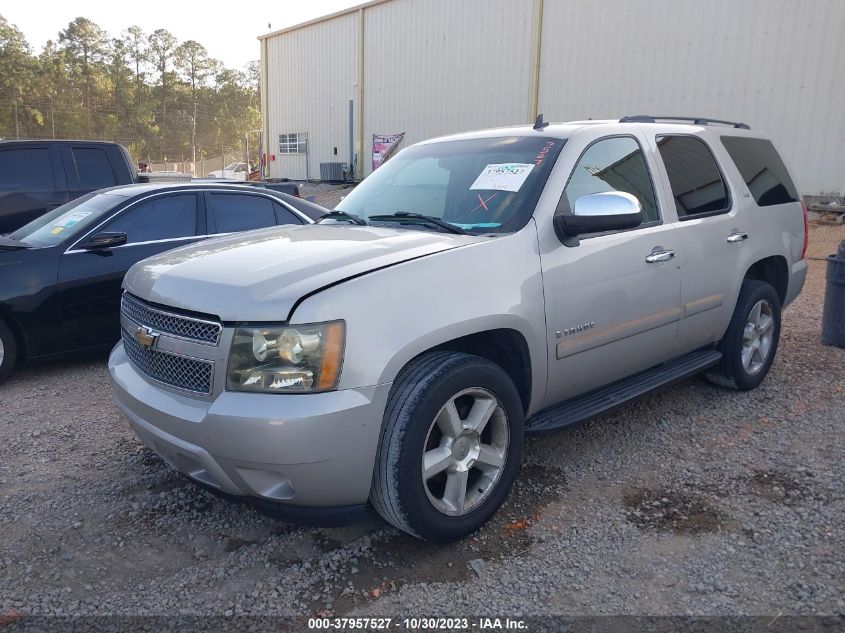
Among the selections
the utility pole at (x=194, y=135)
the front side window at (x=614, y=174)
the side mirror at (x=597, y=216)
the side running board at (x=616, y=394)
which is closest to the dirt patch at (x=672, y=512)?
the side running board at (x=616, y=394)

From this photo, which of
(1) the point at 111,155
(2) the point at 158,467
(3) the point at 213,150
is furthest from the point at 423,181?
(3) the point at 213,150

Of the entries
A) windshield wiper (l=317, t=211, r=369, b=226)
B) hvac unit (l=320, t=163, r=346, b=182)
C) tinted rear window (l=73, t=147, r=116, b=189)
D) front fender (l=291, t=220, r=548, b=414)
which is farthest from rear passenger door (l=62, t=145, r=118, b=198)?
hvac unit (l=320, t=163, r=346, b=182)

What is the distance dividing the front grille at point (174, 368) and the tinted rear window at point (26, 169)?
221 inches

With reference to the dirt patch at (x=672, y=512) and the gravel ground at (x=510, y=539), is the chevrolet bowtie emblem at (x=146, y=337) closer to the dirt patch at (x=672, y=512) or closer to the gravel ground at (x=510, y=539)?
the gravel ground at (x=510, y=539)

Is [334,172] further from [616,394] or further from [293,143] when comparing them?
[616,394]

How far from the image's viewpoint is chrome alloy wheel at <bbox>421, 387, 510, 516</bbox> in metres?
2.81

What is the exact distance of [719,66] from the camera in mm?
14188

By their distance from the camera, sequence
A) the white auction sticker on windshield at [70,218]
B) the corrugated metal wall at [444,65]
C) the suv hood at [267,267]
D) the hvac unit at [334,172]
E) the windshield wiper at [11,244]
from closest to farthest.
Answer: the suv hood at [267,267] → the windshield wiper at [11,244] → the white auction sticker on windshield at [70,218] → the corrugated metal wall at [444,65] → the hvac unit at [334,172]

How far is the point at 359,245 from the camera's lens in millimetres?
3025

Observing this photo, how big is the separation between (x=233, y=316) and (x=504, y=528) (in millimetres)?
1596

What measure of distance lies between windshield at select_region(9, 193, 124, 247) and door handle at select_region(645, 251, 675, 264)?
441 centimetres

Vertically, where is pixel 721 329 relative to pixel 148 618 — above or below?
above

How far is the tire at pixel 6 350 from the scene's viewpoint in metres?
5.08

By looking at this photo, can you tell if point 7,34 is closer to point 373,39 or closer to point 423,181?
point 373,39
